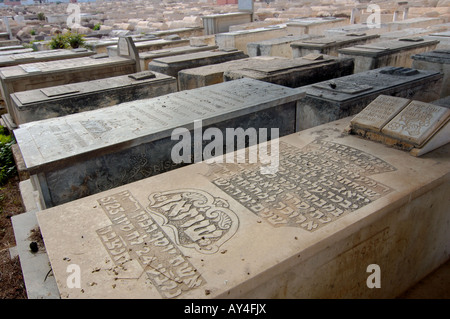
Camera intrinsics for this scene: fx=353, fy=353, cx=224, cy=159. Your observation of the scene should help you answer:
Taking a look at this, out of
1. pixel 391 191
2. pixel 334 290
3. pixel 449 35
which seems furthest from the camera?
pixel 449 35

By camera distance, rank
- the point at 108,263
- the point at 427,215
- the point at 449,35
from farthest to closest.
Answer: the point at 449,35 → the point at 427,215 → the point at 108,263

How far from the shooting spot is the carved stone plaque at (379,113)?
3.26 metres

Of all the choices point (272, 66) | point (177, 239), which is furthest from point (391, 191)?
point (272, 66)

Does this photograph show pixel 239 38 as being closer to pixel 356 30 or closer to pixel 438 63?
pixel 356 30

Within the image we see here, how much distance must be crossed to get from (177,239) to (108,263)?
0.40m

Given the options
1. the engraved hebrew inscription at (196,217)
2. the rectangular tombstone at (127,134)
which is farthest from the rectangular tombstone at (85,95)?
the engraved hebrew inscription at (196,217)

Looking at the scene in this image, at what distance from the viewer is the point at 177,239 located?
209 cm

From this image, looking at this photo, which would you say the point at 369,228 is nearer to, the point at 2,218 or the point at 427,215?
the point at 427,215

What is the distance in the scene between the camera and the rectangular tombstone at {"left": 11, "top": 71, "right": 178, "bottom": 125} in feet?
15.4

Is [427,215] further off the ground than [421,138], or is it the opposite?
[421,138]

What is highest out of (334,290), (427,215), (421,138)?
(421,138)

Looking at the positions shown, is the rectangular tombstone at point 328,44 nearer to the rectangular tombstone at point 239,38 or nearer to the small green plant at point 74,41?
the rectangular tombstone at point 239,38

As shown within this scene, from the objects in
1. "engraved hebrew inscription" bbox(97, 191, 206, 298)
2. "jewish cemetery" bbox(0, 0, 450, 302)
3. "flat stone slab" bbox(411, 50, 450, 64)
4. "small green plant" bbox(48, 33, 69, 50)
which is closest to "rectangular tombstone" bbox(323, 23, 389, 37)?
"flat stone slab" bbox(411, 50, 450, 64)

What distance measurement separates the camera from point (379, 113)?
338 centimetres
